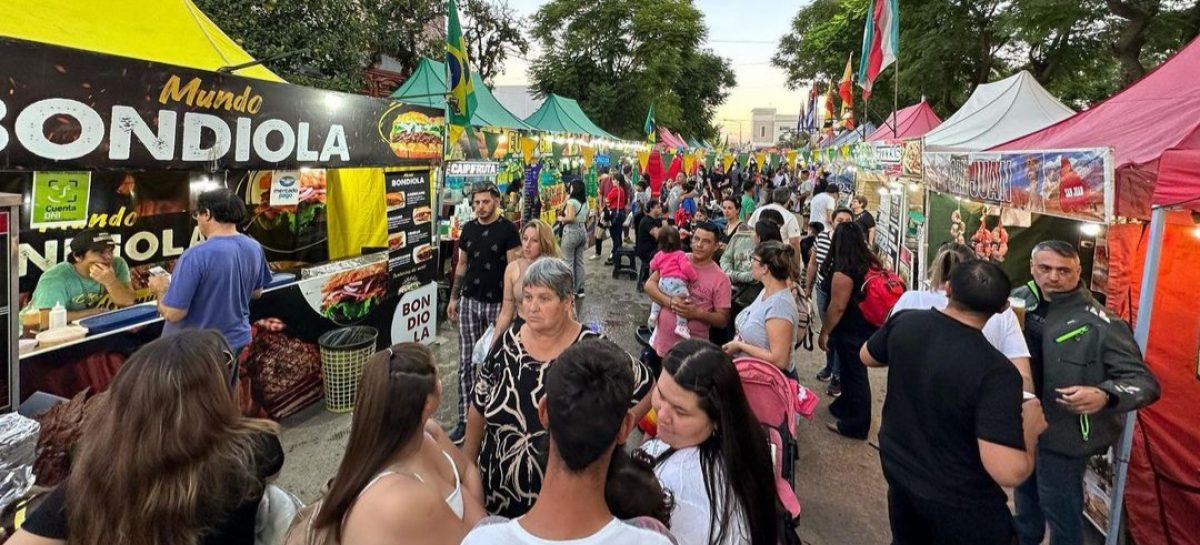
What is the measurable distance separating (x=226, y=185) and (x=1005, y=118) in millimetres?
9403

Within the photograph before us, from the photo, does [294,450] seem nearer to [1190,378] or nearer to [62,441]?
[62,441]

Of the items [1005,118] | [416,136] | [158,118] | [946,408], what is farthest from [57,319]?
[1005,118]

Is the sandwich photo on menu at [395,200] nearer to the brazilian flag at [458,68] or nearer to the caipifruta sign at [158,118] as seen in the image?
the caipifruta sign at [158,118]

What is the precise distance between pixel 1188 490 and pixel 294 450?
18.0ft

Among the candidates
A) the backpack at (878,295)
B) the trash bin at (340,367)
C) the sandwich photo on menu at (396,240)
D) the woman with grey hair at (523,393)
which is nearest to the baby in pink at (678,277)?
the backpack at (878,295)

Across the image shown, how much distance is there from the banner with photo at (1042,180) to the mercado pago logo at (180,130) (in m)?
5.38

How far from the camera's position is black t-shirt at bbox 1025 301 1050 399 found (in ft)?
9.95

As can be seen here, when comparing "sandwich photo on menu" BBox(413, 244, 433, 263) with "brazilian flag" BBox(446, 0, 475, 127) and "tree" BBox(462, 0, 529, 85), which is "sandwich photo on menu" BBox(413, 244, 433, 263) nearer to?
"brazilian flag" BBox(446, 0, 475, 127)

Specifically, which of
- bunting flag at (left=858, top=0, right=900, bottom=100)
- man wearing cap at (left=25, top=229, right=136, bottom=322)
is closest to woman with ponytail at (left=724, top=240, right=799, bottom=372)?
man wearing cap at (left=25, top=229, right=136, bottom=322)

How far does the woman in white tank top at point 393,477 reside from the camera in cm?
147

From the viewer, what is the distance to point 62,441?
2.37 meters

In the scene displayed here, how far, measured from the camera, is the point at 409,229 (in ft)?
20.5

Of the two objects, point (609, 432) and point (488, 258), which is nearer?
point (609, 432)

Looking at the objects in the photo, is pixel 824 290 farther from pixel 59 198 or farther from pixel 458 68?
pixel 59 198
